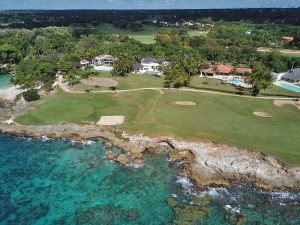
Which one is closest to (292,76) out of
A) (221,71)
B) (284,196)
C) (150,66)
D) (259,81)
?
(221,71)

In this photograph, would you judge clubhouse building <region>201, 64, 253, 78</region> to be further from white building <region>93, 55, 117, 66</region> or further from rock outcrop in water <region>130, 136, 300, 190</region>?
rock outcrop in water <region>130, 136, 300, 190</region>

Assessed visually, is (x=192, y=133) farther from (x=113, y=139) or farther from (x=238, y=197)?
(x=238, y=197)

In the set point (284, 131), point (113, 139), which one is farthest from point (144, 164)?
point (284, 131)

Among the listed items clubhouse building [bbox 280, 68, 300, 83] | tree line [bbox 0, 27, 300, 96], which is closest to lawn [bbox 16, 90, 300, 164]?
tree line [bbox 0, 27, 300, 96]

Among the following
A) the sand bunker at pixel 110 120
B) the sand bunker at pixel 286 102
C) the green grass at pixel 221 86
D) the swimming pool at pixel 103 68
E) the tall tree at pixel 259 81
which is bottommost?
the swimming pool at pixel 103 68

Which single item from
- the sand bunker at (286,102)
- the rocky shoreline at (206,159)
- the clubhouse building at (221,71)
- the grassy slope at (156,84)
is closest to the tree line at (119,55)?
the clubhouse building at (221,71)

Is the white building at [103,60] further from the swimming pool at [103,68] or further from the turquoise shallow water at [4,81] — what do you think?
the turquoise shallow water at [4,81]

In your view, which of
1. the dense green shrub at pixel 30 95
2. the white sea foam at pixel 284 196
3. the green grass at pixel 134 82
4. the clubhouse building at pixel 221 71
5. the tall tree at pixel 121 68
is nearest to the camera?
the white sea foam at pixel 284 196
